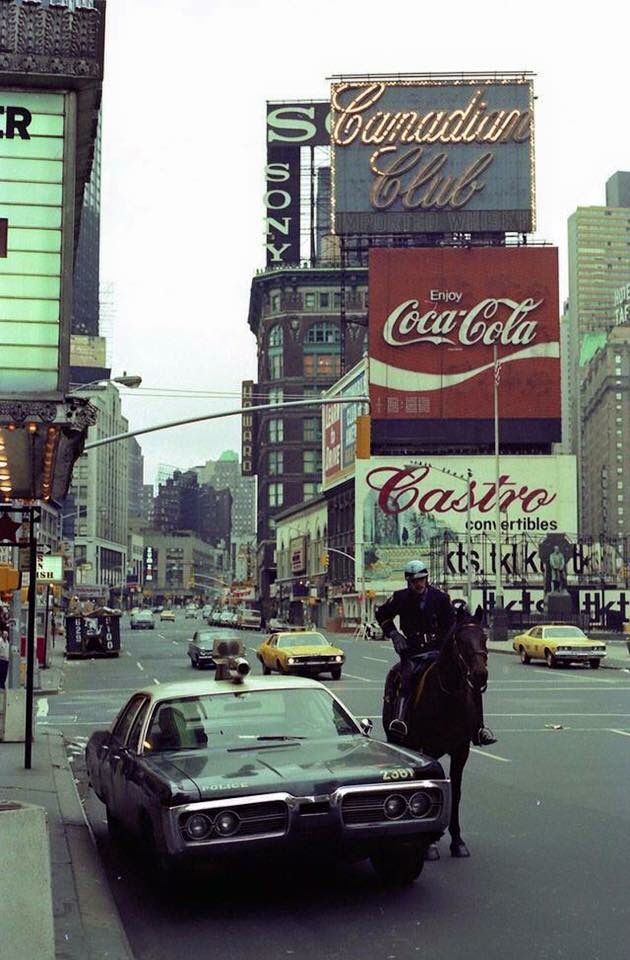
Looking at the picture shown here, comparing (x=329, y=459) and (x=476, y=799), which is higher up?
(x=329, y=459)

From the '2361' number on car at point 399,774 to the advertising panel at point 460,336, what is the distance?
286 feet

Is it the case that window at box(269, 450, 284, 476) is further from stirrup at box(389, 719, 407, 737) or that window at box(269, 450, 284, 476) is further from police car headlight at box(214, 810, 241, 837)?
police car headlight at box(214, 810, 241, 837)

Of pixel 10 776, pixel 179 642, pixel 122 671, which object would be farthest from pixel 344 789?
pixel 179 642

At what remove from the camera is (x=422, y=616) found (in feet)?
34.1

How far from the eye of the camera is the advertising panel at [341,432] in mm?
Result: 103250

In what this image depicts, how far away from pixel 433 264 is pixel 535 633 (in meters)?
57.7

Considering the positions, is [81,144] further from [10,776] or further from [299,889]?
[299,889]

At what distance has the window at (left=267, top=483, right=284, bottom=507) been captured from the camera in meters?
147

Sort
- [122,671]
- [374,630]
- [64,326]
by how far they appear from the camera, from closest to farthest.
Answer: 1. [64,326]
2. [122,671]
3. [374,630]

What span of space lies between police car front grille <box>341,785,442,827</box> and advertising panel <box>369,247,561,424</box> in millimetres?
87213

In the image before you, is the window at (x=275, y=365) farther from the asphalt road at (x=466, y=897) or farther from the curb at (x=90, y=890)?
the curb at (x=90, y=890)

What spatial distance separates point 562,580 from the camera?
7081 cm

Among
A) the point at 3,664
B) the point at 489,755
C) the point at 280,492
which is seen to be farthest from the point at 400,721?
the point at 280,492

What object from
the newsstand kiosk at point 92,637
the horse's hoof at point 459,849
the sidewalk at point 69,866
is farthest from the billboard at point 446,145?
the horse's hoof at point 459,849
